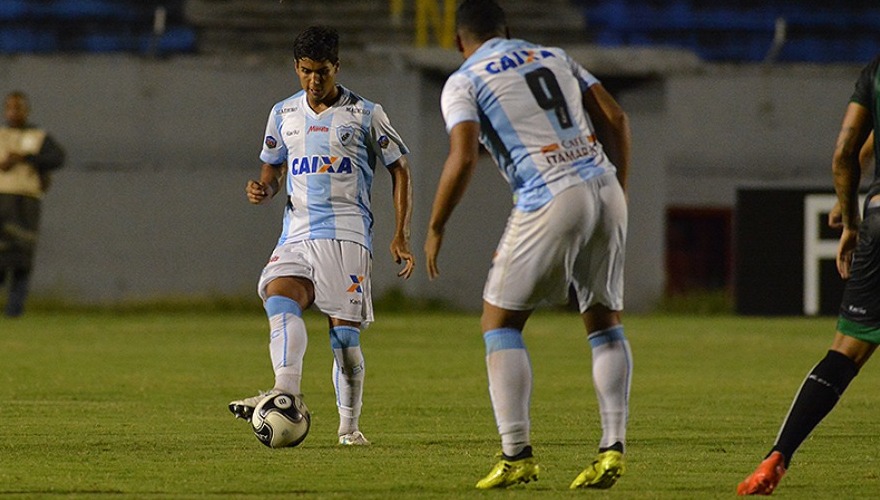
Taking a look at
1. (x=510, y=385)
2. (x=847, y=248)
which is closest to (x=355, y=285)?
(x=510, y=385)

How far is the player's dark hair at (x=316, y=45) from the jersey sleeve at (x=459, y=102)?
156 cm

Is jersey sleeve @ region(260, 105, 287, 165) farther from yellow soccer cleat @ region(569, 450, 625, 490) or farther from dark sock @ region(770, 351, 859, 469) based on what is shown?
dark sock @ region(770, 351, 859, 469)

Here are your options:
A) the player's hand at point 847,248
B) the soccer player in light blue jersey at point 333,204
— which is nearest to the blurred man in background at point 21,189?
the soccer player in light blue jersey at point 333,204

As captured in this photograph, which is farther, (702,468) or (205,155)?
(205,155)

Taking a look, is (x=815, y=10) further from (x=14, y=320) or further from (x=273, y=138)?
(x=273, y=138)

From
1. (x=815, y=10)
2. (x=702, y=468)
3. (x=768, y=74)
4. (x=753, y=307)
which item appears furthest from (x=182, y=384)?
(x=815, y=10)

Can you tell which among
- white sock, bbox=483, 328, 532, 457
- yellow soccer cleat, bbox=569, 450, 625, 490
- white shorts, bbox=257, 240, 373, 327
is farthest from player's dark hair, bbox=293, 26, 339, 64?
yellow soccer cleat, bbox=569, 450, 625, 490

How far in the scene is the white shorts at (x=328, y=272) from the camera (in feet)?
25.1

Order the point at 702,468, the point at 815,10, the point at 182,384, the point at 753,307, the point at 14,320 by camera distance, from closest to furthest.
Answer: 1. the point at 702,468
2. the point at 182,384
3. the point at 14,320
4. the point at 753,307
5. the point at 815,10

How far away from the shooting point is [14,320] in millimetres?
17297

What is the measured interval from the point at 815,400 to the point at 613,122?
1.16 metres

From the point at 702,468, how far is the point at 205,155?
1393 centimetres

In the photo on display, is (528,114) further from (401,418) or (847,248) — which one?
(401,418)

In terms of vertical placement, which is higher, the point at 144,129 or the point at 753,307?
the point at 144,129
